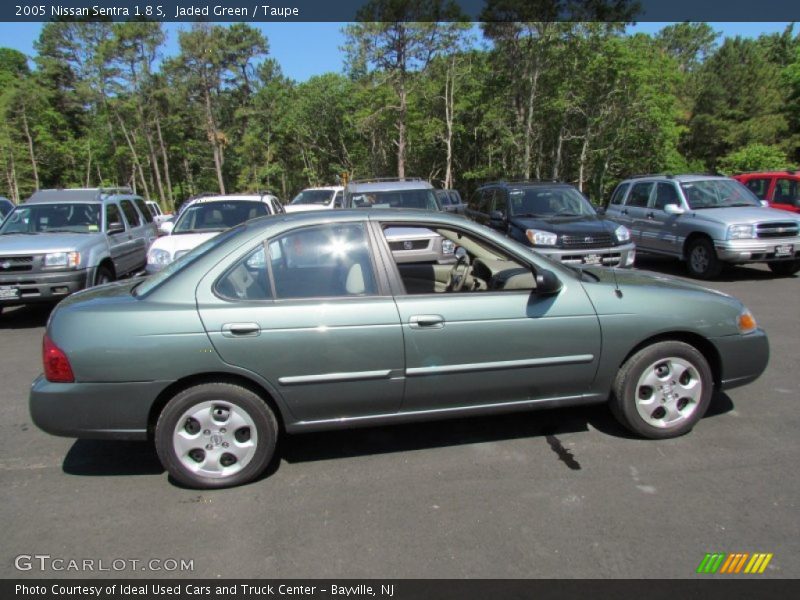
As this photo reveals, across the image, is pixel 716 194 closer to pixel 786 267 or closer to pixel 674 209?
pixel 674 209

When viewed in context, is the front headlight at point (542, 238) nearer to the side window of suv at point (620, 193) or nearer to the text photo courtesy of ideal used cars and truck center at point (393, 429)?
the text photo courtesy of ideal used cars and truck center at point (393, 429)

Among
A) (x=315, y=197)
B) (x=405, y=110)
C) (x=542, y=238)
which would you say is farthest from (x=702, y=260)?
(x=405, y=110)

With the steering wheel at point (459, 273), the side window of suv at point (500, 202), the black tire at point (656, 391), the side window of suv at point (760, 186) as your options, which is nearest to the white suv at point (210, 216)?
the side window of suv at point (500, 202)

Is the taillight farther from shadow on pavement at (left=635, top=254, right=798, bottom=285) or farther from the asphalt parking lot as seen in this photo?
shadow on pavement at (left=635, top=254, right=798, bottom=285)

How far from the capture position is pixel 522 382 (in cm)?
375

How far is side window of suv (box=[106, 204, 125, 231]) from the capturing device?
9547mm

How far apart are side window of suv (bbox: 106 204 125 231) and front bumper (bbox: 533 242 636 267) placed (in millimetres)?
7047

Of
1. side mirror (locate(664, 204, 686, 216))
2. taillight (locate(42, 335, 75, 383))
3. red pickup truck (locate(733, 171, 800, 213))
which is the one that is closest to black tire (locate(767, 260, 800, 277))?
side mirror (locate(664, 204, 686, 216))

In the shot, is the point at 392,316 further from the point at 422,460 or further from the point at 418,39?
the point at 418,39

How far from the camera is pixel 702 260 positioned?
1061 centimetres

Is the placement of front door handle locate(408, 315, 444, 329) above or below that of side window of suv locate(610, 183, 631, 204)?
below

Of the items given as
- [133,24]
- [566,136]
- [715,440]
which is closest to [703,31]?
[566,136]

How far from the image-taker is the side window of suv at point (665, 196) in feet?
36.8

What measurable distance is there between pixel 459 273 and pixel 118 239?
7.30 meters
